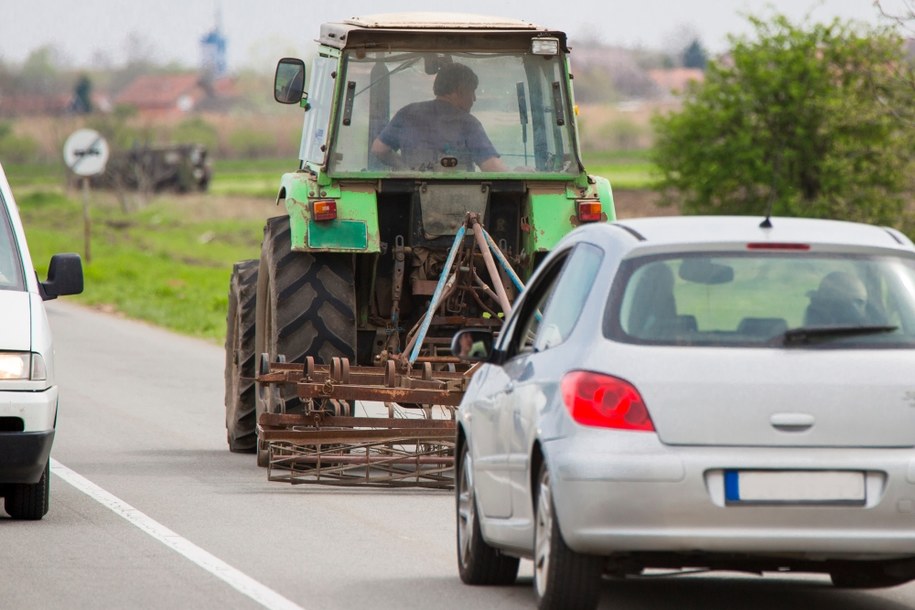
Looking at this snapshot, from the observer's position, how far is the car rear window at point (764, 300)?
279 inches

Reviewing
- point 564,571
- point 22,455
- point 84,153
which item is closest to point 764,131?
point 84,153

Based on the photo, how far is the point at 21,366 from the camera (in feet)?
32.5

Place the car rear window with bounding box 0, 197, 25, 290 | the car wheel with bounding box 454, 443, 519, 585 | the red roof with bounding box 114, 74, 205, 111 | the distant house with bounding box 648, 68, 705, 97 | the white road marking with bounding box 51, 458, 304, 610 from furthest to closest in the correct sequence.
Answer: the red roof with bounding box 114, 74, 205, 111, the distant house with bounding box 648, 68, 705, 97, the car rear window with bounding box 0, 197, 25, 290, the car wheel with bounding box 454, 443, 519, 585, the white road marking with bounding box 51, 458, 304, 610

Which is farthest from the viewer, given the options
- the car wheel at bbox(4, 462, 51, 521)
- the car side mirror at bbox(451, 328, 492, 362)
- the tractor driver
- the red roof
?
the red roof

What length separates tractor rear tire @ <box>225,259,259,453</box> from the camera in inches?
539

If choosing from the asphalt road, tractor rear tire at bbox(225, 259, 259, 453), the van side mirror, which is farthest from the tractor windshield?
the asphalt road

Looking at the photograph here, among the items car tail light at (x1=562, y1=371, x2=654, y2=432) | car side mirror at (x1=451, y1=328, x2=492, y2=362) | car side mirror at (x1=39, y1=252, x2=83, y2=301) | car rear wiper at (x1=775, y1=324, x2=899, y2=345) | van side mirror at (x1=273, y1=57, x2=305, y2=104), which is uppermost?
van side mirror at (x1=273, y1=57, x2=305, y2=104)

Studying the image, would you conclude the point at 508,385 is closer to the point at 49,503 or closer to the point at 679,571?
the point at 679,571

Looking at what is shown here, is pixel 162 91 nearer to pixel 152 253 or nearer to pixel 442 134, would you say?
pixel 152 253

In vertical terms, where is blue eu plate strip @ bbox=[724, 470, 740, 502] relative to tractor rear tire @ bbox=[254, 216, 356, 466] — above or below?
below

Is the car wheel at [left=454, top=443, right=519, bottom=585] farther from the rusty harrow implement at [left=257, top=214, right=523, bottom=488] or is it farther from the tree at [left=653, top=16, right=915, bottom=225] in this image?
the tree at [left=653, top=16, right=915, bottom=225]

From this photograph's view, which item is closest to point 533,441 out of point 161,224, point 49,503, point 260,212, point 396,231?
point 49,503

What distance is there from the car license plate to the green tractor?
5627 mm

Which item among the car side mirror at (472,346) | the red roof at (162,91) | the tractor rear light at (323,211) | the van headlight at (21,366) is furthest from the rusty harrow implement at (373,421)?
the red roof at (162,91)
